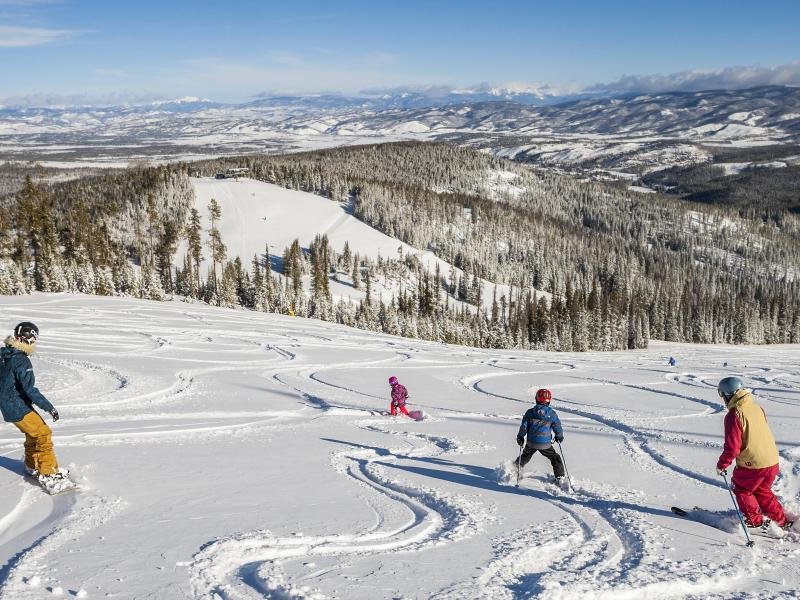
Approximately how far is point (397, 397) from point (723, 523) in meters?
9.20

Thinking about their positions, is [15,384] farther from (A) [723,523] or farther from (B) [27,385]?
(A) [723,523]

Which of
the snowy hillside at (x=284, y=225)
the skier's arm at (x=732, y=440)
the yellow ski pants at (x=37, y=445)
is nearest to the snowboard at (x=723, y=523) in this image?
the skier's arm at (x=732, y=440)

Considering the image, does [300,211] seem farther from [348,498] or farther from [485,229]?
[348,498]

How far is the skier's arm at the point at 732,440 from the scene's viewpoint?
7.85 metres

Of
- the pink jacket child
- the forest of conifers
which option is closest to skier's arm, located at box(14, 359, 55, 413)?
the pink jacket child

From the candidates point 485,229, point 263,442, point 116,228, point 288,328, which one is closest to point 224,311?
point 288,328

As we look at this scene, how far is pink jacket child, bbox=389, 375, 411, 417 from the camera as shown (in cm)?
1582

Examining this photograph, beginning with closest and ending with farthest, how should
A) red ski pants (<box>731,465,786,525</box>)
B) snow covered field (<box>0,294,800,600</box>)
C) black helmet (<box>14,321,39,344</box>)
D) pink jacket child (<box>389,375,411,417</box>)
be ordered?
snow covered field (<box>0,294,800,600</box>)
red ski pants (<box>731,465,786,525</box>)
black helmet (<box>14,321,39,344</box>)
pink jacket child (<box>389,375,411,417</box>)

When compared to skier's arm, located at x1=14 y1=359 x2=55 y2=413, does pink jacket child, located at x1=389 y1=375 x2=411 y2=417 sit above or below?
below

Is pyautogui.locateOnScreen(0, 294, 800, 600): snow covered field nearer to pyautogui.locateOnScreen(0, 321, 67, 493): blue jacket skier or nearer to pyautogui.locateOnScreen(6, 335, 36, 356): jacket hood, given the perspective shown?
pyautogui.locateOnScreen(0, 321, 67, 493): blue jacket skier

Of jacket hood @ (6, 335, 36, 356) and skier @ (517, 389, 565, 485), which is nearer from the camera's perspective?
jacket hood @ (6, 335, 36, 356)

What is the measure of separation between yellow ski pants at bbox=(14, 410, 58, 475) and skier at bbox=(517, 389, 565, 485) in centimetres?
745

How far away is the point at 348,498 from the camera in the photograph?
8.70 meters

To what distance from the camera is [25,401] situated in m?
8.99
